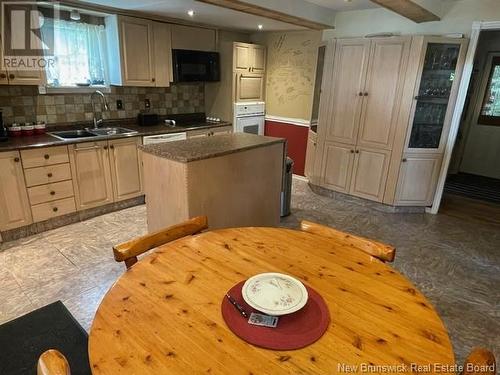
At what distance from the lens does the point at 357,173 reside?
404cm

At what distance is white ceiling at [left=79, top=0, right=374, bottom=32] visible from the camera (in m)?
3.13

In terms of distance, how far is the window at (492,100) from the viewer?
505 centimetres

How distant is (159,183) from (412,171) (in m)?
2.93

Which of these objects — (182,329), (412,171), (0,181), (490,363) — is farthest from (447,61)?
(0,181)

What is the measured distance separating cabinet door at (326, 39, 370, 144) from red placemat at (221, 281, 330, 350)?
3.25 meters

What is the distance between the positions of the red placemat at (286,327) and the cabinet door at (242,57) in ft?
13.5

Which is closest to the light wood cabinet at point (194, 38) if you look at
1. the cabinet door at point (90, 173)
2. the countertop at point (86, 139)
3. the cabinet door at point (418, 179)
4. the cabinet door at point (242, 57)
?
the cabinet door at point (242, 57)

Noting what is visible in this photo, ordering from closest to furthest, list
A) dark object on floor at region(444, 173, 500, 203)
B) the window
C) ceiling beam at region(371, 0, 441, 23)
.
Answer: ceiling beam at region(371, 0, 441, 23)
dark object on floor at region(444, 173, 500, 203)
the window

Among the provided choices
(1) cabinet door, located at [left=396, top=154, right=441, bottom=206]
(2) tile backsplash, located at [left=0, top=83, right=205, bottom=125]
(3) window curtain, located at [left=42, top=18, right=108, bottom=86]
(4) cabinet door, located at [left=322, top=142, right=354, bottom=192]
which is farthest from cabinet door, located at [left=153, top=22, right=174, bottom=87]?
(1) cabinet door, located at [left=396, top=154, right=441, bottom=206]

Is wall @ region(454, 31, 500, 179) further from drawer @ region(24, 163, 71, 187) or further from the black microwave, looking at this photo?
drawer @ region(24, 163, 71, 187)

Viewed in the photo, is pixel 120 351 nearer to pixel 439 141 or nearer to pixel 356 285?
pixel 356 285

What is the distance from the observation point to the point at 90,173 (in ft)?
11.0

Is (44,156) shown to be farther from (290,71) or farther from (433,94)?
(433,94)

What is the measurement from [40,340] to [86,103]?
2.81m
